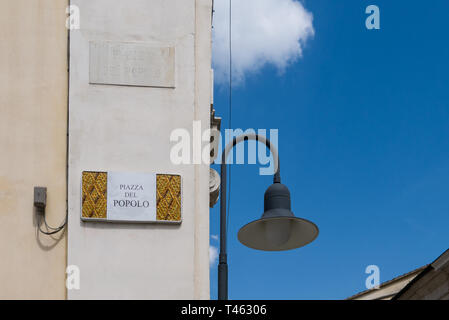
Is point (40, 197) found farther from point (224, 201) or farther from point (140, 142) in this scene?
point (224, 201)

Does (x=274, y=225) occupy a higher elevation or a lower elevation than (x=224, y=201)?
lower

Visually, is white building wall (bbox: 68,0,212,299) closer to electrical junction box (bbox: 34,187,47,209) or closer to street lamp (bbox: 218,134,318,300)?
electrical junction box (bbox: 34,187,47,209)

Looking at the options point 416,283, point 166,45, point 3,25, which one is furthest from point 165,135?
point 416,283

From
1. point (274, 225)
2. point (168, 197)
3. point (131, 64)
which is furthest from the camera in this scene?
point (131, 64)

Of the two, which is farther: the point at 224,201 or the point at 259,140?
the point at 259,140

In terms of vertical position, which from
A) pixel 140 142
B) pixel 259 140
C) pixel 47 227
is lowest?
pixel 47 227

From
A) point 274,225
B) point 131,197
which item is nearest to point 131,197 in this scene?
point 131,197

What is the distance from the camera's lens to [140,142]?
1397cm

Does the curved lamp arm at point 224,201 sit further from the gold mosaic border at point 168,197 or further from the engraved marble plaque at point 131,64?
the engraved marble plaque at point 131,64

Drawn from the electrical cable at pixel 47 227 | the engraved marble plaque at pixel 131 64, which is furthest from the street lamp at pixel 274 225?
the electrical cable at pixel 47 227

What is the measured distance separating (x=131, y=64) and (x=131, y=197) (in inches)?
96.8

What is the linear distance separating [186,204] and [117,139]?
163cm

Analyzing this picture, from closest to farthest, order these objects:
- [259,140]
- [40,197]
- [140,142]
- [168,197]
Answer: [259,140] < [40,197] < [168,197] < [140,142]
